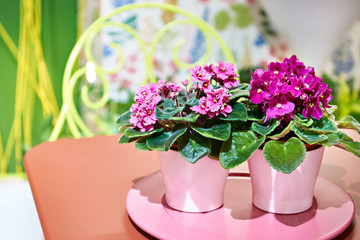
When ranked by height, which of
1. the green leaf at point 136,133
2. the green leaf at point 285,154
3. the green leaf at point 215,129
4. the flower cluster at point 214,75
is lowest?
the green leaf at point 136,133

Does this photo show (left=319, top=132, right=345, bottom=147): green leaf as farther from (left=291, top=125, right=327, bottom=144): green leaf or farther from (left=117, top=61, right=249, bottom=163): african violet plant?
(left=117, top=61, right=249, bottom=163): african violet plant

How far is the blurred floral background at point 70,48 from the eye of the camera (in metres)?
2.45

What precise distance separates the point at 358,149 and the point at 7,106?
2.31m

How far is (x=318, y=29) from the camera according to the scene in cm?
300

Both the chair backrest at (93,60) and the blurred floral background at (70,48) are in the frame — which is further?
Result: the blurred floral background at (70,48)

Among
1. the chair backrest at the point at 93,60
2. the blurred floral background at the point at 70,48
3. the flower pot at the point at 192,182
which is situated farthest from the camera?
the blurred floral background at the point at 70,48

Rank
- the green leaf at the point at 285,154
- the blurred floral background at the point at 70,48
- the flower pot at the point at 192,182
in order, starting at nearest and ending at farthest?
the green leaf at the point at 285,154, the flower pot at the point at 192,182, the blurred floral background at the point at 70,48

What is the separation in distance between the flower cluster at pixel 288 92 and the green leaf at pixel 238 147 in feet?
0.14

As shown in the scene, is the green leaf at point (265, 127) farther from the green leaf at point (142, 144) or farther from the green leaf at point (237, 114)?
the green leaf at point (142, 144)

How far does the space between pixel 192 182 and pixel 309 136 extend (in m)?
0.21

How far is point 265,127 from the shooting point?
0.67 m

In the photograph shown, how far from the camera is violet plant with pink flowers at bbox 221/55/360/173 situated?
24.6 inches

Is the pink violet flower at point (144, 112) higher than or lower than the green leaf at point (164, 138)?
higher

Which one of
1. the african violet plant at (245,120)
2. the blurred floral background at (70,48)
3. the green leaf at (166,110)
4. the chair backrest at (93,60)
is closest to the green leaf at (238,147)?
the african violet plant at (245,120)
